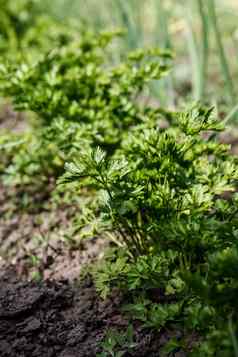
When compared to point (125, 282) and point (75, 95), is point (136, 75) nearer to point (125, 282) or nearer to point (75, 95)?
point (75, 95)

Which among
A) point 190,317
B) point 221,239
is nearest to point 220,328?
point 190,317

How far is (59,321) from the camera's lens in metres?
1.73

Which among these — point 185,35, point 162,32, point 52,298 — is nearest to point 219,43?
point 162,32

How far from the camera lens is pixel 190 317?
4.45 ft

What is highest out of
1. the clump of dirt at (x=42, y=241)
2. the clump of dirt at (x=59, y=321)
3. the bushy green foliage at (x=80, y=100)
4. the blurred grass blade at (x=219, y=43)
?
the blurred grass blade at (x=219, y=43)

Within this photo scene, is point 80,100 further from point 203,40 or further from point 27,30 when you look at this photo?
point 27,30

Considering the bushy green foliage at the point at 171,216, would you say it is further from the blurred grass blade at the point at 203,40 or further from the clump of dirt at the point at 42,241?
the blurred grass blade at the point at 203,40

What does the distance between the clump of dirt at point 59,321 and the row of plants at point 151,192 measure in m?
0.06

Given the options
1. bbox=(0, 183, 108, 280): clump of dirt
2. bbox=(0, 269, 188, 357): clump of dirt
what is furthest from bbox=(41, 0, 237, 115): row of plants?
bbox=(0, 269, 188, 357): clump of dirt

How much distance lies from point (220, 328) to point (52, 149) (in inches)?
62.1

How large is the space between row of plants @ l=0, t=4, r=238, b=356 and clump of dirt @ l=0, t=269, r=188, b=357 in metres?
0.06

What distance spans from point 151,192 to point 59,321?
1.78 ft

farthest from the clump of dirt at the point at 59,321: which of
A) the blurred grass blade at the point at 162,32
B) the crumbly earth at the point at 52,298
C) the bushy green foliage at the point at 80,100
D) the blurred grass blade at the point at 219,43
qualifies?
the blurred grass blade at the point at 219,43

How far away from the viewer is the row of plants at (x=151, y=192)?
1.39 metres
